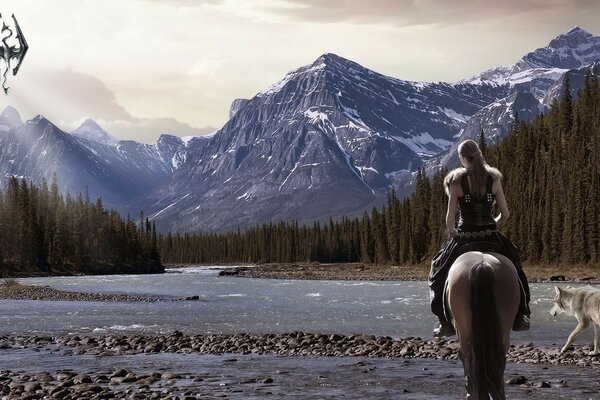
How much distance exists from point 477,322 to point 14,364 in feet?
61.8

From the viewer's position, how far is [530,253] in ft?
408

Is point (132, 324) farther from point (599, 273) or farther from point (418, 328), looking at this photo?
point (599, 273)

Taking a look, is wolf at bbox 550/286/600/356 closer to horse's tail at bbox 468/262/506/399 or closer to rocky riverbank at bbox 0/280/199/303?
horse's tail at bbox 468/262/506/399

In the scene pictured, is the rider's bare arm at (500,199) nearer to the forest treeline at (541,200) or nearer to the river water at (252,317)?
the river water at (252,317)

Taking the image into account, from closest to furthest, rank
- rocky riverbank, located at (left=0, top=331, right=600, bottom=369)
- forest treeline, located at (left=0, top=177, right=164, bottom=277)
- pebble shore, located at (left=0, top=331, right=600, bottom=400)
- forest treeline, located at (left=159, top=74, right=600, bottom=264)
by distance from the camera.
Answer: pebble shore, located at (left=0, top=331, right=600, bottom=400)
rocky riverbank, located at (left=0, top=331, right=600, bottom=369)
forest treeline, located at (left=159, top=74, right=600, bottom=264)
forest treeline, located at (left=0, top=177, right=164, bottom=277)

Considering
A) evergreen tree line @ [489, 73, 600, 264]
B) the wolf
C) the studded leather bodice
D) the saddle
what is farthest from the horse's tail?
evergreen tree line @ [489, 73, 600, 264]

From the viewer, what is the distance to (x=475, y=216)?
11.1m

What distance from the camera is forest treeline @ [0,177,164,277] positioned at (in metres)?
134

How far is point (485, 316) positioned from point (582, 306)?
1413 centimetres

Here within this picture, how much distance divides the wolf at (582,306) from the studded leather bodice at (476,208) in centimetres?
1257

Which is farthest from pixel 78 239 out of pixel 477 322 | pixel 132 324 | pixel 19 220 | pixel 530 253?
pixel 477 322

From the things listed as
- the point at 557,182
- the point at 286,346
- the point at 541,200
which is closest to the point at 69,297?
the point at 286,346

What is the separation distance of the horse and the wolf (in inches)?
516

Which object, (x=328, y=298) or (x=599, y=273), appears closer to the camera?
(x=328, y=298)
